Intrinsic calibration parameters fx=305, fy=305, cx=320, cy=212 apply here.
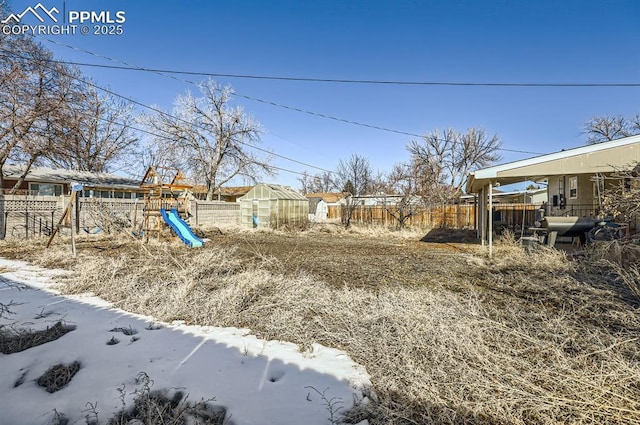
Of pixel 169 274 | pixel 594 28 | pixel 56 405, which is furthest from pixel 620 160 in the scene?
pixel 56 405

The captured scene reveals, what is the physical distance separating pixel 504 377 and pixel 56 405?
129 inches

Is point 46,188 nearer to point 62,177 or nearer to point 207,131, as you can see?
point 62,177

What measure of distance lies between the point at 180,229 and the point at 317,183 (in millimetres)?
39924

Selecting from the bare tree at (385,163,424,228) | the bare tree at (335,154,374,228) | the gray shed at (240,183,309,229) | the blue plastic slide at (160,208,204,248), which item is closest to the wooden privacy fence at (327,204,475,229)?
the bare tree at (385,163,424,228)

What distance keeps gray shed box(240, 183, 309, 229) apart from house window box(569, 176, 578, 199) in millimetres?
12742

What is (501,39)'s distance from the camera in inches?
430

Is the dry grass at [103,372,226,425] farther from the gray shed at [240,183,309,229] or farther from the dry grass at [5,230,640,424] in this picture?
the gray shed at [240,183,309,229]

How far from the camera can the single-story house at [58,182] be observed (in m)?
18.0

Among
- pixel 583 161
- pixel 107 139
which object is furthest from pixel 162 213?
pixel 107 139

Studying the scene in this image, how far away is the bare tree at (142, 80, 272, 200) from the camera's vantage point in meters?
24.4

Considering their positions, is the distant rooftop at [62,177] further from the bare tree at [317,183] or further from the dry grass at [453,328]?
the bare tree at [317,183]

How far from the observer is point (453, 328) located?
3051mm

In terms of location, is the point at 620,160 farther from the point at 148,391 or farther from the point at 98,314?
the point at 98,314

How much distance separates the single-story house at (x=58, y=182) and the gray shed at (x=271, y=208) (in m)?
6.01
